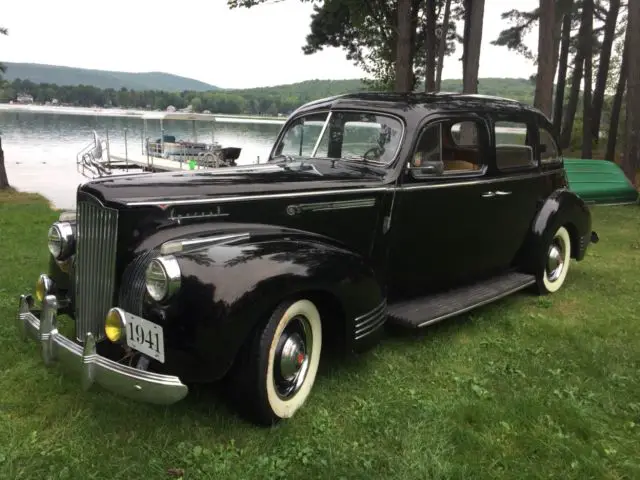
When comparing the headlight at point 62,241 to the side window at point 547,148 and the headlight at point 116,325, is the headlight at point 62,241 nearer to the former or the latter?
the headlight at point 116,325

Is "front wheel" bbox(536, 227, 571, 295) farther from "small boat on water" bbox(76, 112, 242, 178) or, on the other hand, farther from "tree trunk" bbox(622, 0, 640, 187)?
"small boat on water" bbox(76, 112, 242, 178)

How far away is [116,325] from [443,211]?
2.69 meters

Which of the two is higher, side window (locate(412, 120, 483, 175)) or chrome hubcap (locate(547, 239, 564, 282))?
side window (locate(412, 120, 483, 175))

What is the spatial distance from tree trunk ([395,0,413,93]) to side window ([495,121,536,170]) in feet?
19.8

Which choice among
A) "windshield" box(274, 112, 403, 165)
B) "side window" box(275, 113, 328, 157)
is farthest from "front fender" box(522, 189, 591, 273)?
"side window" box(275, 113, 328, 157)

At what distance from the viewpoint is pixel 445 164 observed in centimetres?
466

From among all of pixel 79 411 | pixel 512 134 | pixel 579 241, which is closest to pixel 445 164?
pixel 512 134

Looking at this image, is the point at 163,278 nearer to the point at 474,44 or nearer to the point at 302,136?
the point at 302,136

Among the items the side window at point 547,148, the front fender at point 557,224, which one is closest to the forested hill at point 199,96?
the side window at point 547,148

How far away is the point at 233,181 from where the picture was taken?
3.46 m

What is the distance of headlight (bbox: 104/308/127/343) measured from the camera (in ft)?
9.20

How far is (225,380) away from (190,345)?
0.47 meters

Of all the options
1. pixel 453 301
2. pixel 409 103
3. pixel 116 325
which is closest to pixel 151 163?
pixel 409 103

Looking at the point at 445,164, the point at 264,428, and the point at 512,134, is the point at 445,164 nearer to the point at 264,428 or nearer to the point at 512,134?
the point at 512,134
